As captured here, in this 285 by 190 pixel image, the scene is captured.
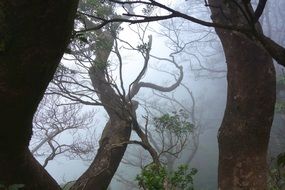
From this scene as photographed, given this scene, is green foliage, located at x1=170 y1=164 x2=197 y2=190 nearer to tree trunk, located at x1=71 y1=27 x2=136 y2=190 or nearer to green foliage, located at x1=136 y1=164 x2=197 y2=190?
green foliage, located at x1=136 y1=164 x2=197 y2=190

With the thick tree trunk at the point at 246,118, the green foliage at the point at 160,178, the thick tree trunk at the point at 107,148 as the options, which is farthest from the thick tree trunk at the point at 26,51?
the thick tree trunk at the point at 107,148

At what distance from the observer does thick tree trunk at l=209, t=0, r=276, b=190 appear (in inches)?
127

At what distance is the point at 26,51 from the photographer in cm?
164

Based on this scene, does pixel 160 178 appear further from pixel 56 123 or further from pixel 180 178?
pixel 56 123

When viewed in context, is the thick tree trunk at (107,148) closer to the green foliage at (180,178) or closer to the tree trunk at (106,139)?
the tree trunk at (106,139)

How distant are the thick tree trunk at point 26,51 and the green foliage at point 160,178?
3.88 feet

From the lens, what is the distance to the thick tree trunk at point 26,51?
1537 mm

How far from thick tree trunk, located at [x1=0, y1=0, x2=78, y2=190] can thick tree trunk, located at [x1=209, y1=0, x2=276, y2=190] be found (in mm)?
2006

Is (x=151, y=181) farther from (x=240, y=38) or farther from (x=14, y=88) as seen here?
(x=240, y=38)

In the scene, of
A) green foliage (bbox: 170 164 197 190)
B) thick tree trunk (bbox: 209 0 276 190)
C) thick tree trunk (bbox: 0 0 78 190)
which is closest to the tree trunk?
green foliage (bbox: 170 164 197 190)

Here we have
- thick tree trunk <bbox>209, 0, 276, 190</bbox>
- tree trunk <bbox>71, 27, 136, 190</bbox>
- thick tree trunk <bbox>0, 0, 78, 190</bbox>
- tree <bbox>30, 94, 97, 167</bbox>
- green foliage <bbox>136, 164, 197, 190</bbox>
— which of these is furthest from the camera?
tree <bbox>30, 94, 97, 167</bbox>

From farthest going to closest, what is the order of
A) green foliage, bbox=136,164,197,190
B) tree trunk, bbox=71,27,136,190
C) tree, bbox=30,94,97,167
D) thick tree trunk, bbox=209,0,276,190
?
tree, bbox=30,94,97,167, tree trunk, bbox=71,27,136,190, thick tree trunk, bbox=209,0,276,190, green foliage, bbox=136,164,197,190

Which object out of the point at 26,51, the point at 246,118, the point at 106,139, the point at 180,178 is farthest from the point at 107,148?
the point at 26,51

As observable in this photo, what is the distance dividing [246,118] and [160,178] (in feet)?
3.85
